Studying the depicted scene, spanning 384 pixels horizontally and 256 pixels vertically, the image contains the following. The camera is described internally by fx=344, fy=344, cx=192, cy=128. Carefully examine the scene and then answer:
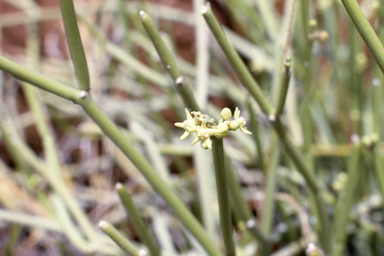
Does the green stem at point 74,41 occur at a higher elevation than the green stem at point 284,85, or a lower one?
higher

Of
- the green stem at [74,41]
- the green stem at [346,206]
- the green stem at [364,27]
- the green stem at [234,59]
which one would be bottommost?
the green stem at [346,206]

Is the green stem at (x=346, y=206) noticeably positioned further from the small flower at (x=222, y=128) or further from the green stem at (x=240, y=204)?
the small flower at (x=222, y=128)

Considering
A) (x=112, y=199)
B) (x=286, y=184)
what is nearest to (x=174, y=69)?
(x=286, y=184)

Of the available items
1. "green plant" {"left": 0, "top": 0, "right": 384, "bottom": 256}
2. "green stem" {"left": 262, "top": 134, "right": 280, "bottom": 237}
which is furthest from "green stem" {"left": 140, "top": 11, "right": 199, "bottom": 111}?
"green stem" {"left": 262, "top": 134, "right": 280, "bottom": 237}

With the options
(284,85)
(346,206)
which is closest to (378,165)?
(346,206)

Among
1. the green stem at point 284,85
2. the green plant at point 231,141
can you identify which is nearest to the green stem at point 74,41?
the green plant at point 231,141

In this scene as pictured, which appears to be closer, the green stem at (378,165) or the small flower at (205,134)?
the small flower at (205,134)

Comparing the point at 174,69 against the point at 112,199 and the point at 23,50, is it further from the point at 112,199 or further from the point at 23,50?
the point at 23,50
